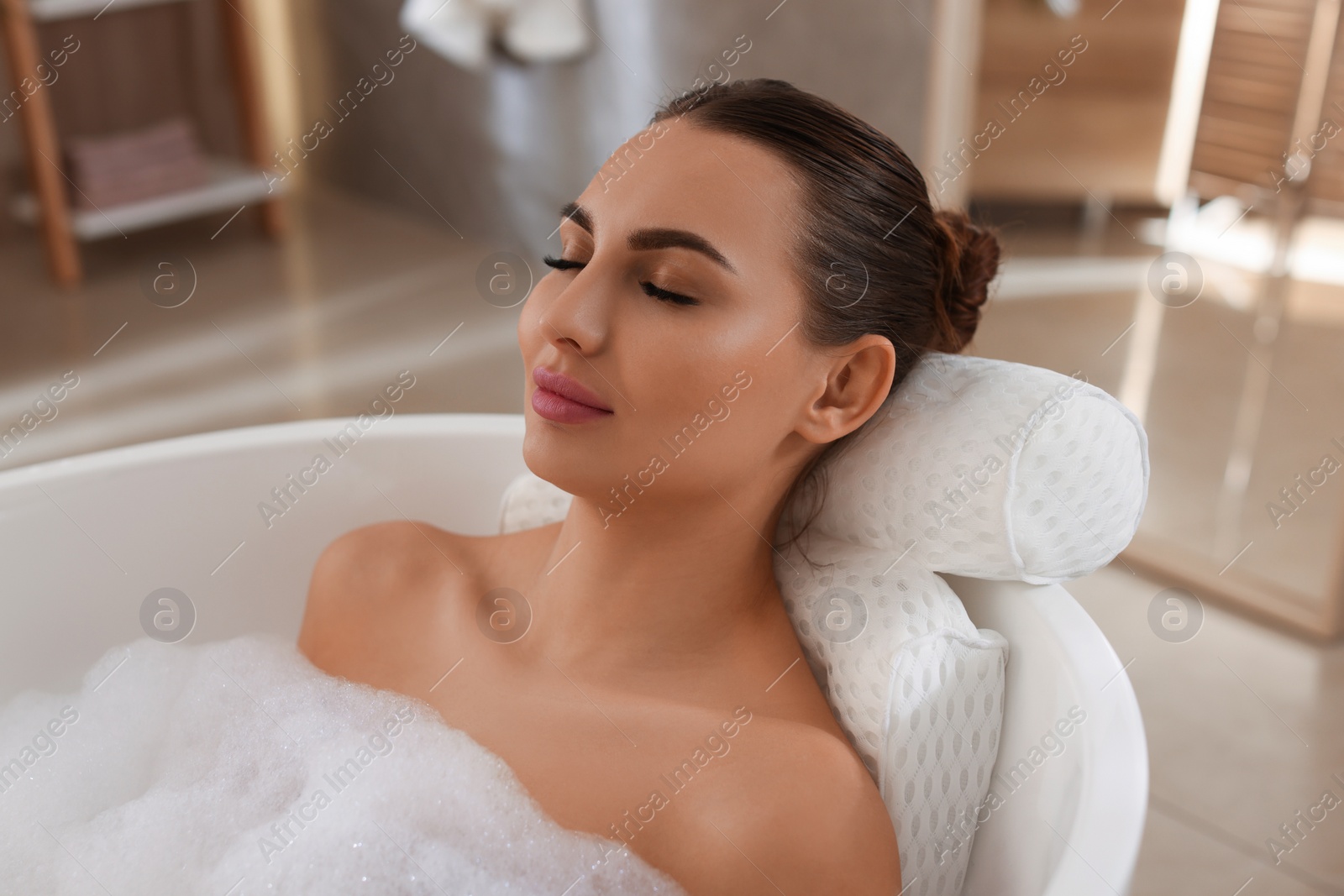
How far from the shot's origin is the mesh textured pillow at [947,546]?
1062mm

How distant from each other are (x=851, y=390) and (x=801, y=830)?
0.37 metres

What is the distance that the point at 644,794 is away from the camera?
102cm

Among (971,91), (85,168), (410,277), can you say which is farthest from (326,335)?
(971,91)

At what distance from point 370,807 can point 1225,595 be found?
1599mm

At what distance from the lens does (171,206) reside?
3467mm

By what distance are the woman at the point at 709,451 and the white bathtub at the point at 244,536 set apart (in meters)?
0.19

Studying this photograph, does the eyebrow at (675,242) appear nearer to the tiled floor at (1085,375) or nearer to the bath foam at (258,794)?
the bath foam at (258,794)

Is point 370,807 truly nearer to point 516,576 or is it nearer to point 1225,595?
point 516,576

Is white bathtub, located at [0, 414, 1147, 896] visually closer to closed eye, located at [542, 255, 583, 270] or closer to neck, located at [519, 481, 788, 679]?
neck, located at [519, 481, 788, 679]

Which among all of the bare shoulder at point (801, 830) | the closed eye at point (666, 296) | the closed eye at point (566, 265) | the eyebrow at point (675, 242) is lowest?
the bare shoulder at point (801, 830)

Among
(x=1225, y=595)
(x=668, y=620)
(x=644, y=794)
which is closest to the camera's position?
(x=644, y=794)

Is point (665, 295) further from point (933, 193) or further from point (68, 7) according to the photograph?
point (68, 7)

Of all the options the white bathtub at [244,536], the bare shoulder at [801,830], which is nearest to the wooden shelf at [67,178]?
the white bathtub at [244,536]

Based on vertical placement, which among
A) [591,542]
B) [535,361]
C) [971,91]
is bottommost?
[971,91]
